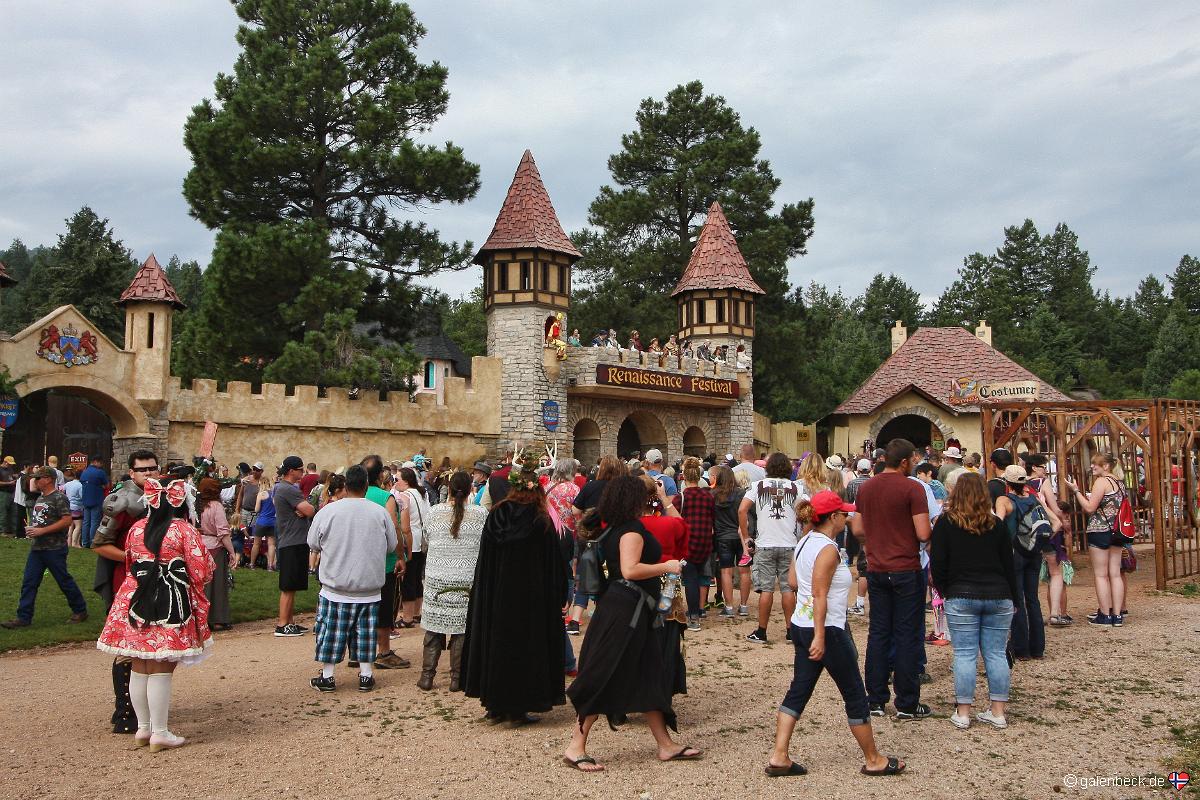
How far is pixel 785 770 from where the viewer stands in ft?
17.7

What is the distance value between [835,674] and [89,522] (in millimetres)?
13320

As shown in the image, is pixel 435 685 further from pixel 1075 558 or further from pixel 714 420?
pixel 714 420

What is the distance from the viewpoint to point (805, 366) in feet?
134

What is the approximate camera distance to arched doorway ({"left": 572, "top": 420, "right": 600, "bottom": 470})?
95.2ft

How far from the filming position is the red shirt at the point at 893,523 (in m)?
6.53

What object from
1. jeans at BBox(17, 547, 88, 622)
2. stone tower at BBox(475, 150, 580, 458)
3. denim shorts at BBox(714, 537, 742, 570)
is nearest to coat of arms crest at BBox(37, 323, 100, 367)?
stone tower at BBox(475, 150, 580, 458)

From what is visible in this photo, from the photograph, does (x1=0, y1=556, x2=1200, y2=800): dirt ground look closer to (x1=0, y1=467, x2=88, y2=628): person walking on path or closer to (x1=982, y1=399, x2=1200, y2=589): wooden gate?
(x1=0, y1=467, x2=88, y2=628): person walking on path

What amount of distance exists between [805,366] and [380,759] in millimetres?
36741

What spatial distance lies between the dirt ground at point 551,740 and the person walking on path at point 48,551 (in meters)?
1.32

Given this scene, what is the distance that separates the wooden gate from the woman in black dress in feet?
29.0

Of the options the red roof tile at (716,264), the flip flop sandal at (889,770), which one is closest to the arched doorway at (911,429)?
the red roof tile at (716,264)

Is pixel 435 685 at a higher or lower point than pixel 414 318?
lower

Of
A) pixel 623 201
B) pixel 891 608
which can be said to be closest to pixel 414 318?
pixel 623 201

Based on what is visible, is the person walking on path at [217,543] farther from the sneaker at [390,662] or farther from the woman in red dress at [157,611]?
the woman in red dress at [157,611]
